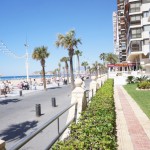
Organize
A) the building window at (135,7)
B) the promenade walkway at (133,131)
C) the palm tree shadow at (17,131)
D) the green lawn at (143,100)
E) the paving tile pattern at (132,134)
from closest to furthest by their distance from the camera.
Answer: the paving tile pattern at (132,134) < the promenade walkway at (133,131) < the palm tree shadow at (17,131) < the green lawn at (143,100) < the building window at (135,7)

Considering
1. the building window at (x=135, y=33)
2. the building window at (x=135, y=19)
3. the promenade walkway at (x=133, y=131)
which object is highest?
the building window at (x=135, y=19)

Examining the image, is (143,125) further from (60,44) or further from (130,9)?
(130,9)

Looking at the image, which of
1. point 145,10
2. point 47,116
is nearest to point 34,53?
point 145,10

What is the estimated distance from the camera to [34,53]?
4675 centimetres

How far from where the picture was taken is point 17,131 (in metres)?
13.6

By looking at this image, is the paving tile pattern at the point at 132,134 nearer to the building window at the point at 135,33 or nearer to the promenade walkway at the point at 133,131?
the promenade walkway at the point at 133,131

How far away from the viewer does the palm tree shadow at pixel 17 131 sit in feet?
40.7

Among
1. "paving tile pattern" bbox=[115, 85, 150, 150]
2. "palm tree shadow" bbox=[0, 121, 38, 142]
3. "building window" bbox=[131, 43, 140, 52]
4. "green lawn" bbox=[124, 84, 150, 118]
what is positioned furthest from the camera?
"building window" bbox=[131, 43, 140, 52]

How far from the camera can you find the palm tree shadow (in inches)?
488

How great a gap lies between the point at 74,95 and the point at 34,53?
38434mm

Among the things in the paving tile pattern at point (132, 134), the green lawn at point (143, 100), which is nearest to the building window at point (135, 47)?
the green lawn at point (143, 100)

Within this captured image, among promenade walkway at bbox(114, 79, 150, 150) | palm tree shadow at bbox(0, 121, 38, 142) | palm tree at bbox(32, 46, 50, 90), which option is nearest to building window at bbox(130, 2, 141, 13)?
palm tree at bbox(32, 46, 50, 90)

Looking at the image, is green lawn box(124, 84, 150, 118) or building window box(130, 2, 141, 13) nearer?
green lawn box(124, 84, 150, 118)

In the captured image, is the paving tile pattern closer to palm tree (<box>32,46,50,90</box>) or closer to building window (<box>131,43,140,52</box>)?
palm tree (<box>32,46,50,90</box>)
